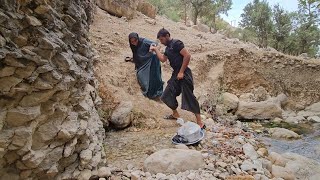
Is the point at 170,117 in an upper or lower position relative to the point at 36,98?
lower

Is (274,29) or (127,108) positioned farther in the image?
(274,29)

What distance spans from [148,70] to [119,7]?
21.4 feet

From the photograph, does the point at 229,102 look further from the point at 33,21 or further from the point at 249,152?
the point at 33,21

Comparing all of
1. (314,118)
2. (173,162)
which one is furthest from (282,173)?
(314,118)

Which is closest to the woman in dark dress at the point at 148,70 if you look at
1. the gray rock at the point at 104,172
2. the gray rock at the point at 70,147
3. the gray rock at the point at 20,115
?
the gray rock at the point at 104,172

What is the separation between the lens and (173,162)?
11.4ft

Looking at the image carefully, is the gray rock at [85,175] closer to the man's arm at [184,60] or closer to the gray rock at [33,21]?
the gray rock at [33,21]

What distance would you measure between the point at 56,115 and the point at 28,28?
34.6 inches

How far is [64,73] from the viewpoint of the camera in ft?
9.58

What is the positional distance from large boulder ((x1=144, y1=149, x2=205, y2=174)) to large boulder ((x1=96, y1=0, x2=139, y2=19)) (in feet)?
29.6

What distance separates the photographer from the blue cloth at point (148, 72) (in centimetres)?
607

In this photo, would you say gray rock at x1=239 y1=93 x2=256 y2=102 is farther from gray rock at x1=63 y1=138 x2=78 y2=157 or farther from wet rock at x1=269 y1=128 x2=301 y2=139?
gray rock at x1=63 y1=138 x2=78 y2=157

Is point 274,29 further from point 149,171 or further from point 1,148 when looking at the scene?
point 1,148

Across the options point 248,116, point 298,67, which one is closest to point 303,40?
point 298,67
